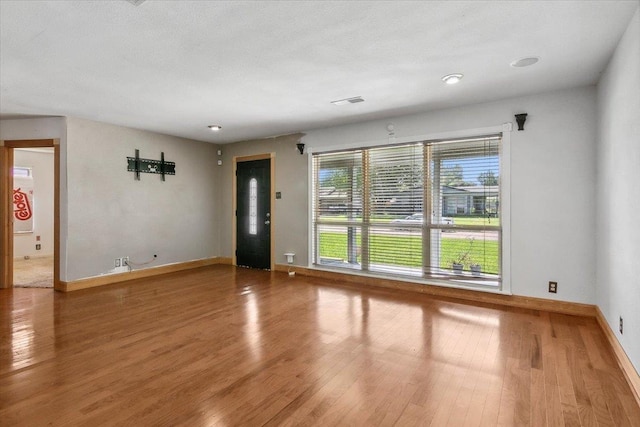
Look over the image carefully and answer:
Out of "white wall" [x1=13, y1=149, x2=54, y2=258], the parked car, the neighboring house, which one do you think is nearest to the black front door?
the parked car

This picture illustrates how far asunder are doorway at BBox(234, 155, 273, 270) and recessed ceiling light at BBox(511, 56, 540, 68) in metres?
4.26

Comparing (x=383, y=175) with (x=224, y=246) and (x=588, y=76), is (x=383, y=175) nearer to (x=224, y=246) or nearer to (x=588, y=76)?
(x=588, y=76)

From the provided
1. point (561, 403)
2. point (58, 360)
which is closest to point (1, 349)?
point (58, 360)

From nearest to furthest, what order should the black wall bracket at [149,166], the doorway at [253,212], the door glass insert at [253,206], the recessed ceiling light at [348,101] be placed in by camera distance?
the recessed ceiling light at [348,101] → the black wall bracket at [149,166] → the doorway at [253,212] → the door glass insert at [253,206]

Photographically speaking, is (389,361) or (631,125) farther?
(389,361)

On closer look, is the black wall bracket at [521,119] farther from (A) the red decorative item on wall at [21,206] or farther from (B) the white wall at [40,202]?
(A) the red decorative item on wall at [21,206]

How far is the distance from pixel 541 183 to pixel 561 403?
2.59 metres

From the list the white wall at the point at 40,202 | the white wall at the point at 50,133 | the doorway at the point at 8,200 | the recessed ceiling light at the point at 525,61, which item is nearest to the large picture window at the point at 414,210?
the recessed ceiling light at the point at 525,61

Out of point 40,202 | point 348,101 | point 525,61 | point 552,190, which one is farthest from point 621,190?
point 40,202

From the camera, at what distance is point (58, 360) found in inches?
100

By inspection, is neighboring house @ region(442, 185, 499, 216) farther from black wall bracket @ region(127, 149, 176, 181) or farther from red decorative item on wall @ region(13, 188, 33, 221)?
red decorative item on wall @ region(13, 188, 33, 221)

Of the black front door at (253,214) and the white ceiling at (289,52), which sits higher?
the white ceiling at (289,52)

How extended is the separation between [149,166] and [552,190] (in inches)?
238

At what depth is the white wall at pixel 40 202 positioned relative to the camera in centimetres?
739
